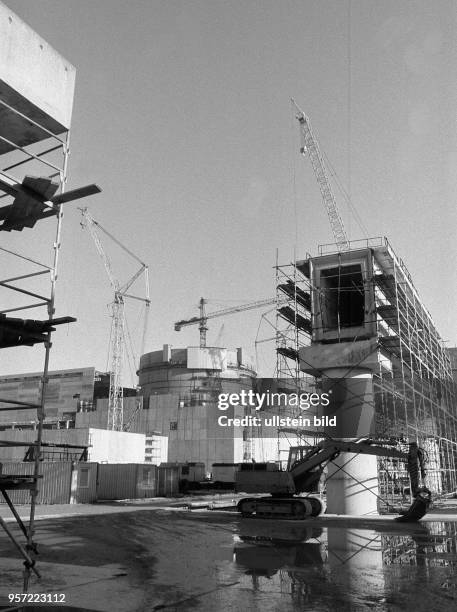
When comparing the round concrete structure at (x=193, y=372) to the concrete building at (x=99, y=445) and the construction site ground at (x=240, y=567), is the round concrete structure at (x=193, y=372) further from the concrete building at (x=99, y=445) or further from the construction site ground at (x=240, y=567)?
the construction site ground at (x=240, y=567)

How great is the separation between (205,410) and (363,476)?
55803 mm

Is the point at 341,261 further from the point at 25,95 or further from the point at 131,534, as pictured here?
the point at 25,95

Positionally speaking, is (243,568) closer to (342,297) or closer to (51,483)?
(342,297)

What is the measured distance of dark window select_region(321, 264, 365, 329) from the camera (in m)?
38.5

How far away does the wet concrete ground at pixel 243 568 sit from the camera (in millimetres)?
10352

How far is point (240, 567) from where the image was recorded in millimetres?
14188

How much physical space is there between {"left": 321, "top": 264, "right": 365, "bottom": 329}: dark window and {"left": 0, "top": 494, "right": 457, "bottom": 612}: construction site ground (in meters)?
16.7

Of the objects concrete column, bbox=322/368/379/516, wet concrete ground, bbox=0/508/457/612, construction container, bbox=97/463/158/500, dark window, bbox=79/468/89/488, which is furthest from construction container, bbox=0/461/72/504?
concrete column, bbox=322/368/379/516

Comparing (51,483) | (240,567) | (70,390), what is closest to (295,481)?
(240,567)

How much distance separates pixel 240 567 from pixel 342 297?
29.8 meters

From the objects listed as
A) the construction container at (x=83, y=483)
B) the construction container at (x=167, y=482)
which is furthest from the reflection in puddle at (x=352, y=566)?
the construction container at (x=167, y=482)

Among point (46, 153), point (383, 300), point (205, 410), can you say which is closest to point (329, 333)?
point (383, 300)

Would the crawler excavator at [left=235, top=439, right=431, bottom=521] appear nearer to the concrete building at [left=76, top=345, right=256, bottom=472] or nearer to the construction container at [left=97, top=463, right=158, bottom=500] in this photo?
the construction container at [left=97, top=463, right=158, bottom=500]

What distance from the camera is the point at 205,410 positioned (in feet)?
287
